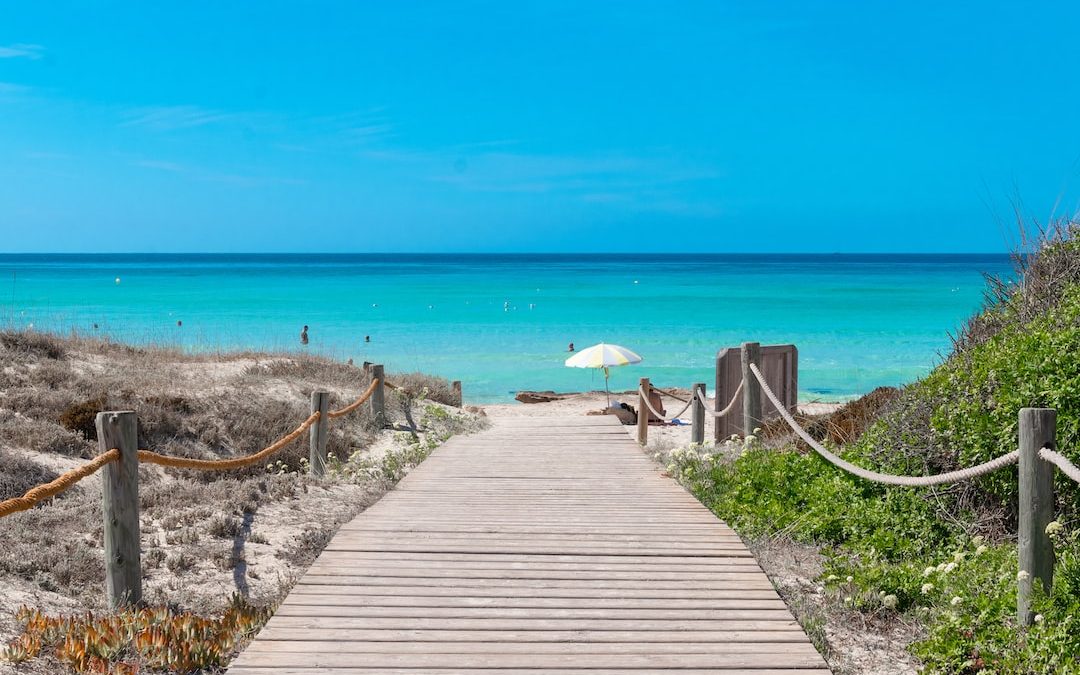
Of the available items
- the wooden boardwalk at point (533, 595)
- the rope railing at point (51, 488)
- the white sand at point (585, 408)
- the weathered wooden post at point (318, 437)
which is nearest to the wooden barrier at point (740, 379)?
the white sand at point (585, 408)

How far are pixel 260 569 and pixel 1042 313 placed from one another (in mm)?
6558

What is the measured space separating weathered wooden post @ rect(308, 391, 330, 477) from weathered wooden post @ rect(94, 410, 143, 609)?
4314 millimetres

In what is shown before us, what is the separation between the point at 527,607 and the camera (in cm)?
501

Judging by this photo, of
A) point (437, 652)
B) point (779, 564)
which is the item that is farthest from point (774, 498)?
point (437, 652)

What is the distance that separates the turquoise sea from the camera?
103 ft

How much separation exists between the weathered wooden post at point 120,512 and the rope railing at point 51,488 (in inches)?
2.8

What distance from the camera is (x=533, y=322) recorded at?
168 feet

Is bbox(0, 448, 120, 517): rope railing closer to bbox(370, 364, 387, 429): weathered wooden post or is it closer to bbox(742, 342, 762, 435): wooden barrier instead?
bbox(742, 342, 762, 435): wooden barrier

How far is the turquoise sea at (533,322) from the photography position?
1232 inches

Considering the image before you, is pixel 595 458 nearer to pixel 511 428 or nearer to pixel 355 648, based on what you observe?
pixel 511 428

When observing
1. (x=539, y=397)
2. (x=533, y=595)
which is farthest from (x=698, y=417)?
(x=539, y=397)

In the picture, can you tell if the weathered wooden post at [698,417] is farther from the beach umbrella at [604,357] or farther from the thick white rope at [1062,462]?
the thick white rope at [1062,462]

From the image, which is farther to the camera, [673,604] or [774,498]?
[774,498]

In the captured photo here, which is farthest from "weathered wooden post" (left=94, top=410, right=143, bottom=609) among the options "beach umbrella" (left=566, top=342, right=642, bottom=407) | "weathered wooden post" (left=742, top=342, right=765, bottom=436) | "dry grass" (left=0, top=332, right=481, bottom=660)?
"beach umbrella" (left=566, top=342, right=642, bottom=407)
